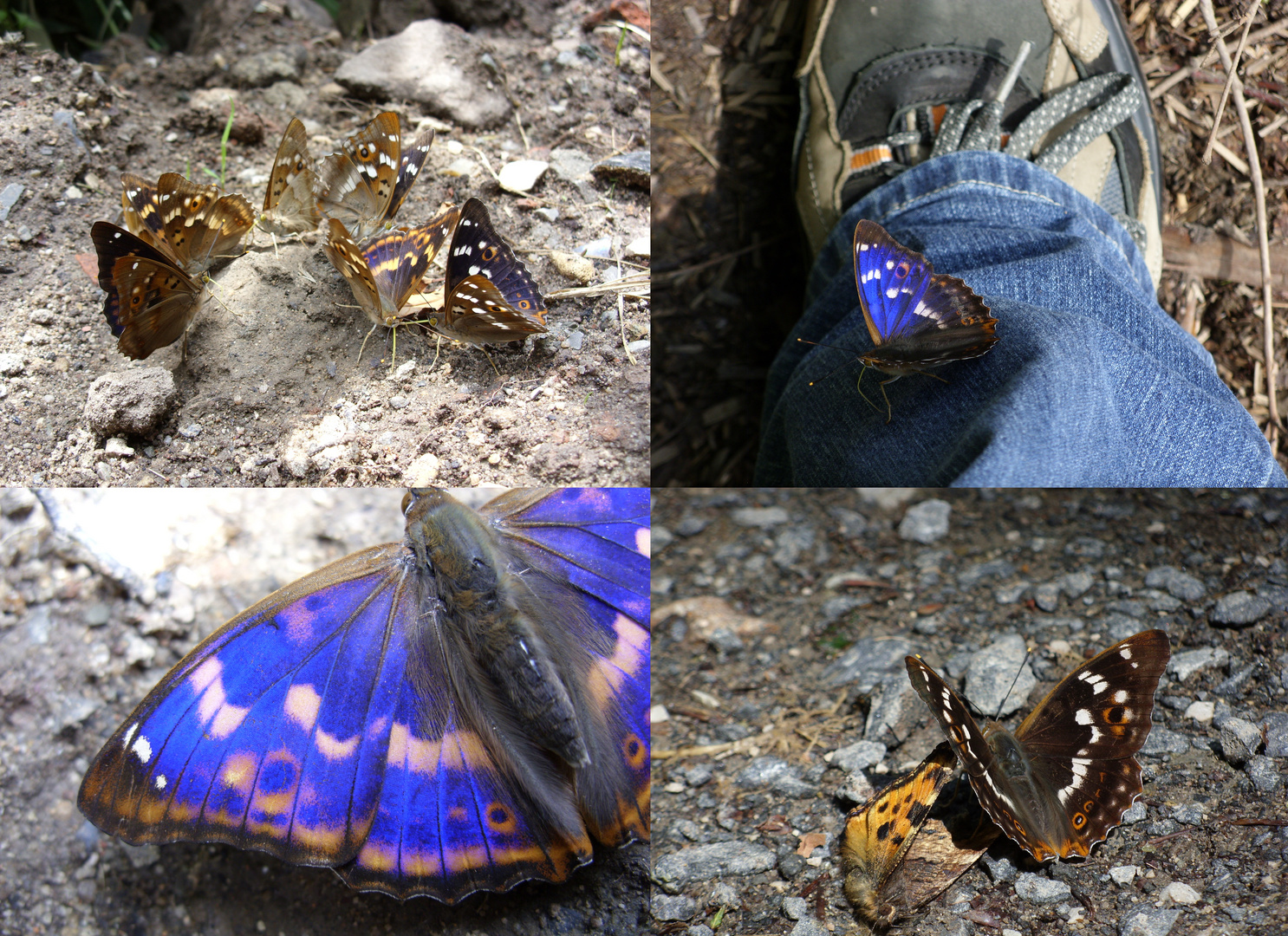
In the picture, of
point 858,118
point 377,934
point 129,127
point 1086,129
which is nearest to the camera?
point 377,934

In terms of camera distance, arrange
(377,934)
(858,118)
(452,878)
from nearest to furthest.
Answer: (452,878)
(377,934)
(858,118)

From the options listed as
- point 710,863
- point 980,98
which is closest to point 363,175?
point 710,863

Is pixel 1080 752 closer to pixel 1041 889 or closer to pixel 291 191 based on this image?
pixel 1041 889

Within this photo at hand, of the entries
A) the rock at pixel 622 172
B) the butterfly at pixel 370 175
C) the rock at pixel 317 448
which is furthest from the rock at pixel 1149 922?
the butterfly at pixel 370 175

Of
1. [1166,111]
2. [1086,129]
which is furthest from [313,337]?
[1166,111]

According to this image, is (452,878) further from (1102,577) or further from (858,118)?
(858,118)

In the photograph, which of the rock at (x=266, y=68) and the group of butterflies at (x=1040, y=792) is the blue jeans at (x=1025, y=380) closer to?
the group of butterflies at (x=1040, y=792)
